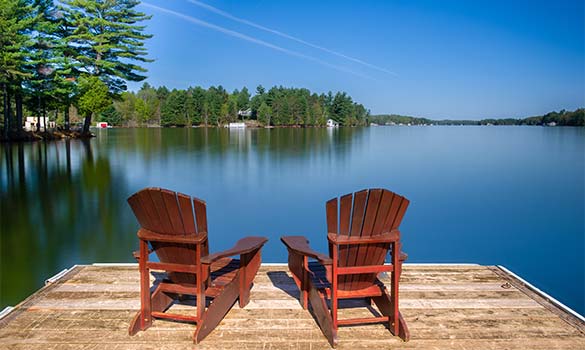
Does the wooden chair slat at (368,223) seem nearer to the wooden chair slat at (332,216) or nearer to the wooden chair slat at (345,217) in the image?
the wooden chair slat at (345,217)

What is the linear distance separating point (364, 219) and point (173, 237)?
119cm

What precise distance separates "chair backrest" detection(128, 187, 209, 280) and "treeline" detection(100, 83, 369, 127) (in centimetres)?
7051

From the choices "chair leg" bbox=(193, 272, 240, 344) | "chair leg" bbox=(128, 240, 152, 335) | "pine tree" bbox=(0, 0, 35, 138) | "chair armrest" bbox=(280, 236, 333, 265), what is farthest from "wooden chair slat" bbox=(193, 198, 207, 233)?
"pine tree" bbox=(0, 0, 35, 138)

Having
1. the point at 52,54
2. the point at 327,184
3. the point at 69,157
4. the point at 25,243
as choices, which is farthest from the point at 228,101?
the point at 25,243

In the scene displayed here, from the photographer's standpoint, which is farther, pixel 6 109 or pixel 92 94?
pixel 92 94

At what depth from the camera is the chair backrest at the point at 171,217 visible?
97.5 inches

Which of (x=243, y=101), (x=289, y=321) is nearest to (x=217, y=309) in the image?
(x=289, y=321)

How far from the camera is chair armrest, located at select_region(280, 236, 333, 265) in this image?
2.64 meters

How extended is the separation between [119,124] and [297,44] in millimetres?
35888

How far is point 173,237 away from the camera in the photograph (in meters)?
2.56

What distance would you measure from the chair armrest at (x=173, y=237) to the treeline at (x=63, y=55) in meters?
25.9

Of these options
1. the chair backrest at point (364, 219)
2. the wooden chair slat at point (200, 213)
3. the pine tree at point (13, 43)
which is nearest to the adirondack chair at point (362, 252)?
the chair backrest at point (364, 219)

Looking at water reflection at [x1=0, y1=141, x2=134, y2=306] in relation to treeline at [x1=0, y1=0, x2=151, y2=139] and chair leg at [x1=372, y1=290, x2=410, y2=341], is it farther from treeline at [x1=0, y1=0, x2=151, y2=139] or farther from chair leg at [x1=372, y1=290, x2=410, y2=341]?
treeline at [x1=0, y1=0, x2=151, y2=139]

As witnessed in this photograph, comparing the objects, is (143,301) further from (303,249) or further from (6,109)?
(6,109)
